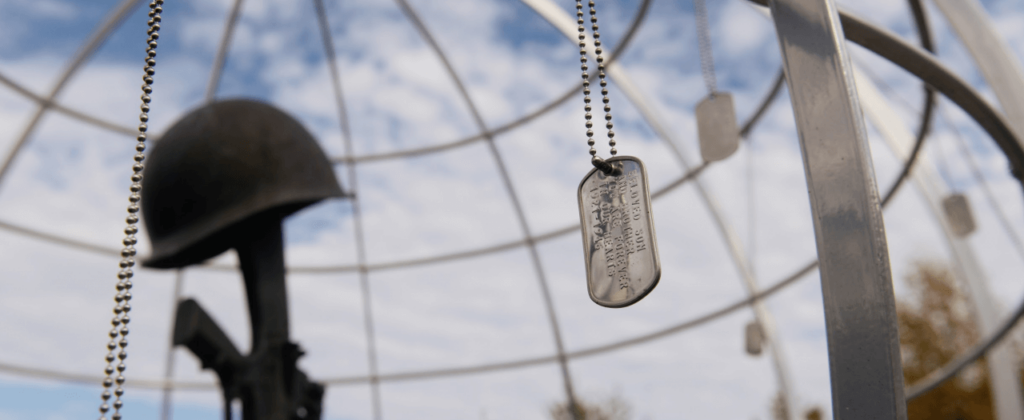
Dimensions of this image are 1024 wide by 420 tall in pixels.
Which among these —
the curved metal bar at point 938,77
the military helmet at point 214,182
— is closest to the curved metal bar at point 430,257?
the curved metal bar at point 938,77

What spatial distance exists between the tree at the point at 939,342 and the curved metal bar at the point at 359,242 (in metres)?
19.4

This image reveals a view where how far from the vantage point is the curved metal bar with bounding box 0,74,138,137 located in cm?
1430

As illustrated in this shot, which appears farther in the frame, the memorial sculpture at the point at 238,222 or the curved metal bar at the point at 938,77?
the memorial sculpture at the point at 238,222

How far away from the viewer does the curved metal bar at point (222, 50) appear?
52.5 feet

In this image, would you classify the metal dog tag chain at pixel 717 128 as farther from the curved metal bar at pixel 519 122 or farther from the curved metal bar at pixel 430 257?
the curved metal bar at pixel 519 122

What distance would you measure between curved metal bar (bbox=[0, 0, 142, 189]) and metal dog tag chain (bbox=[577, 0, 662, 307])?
47.8ft

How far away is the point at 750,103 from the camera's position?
15.5 meters

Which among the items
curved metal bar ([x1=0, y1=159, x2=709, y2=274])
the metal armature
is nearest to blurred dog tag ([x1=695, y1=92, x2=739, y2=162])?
the metal armature

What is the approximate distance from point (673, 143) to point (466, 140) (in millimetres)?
4589

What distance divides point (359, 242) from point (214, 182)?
11987mm

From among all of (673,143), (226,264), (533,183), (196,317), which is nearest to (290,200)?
(196,317)

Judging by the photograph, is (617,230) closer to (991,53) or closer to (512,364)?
(991,53)

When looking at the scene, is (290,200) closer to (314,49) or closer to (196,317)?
(196,317)

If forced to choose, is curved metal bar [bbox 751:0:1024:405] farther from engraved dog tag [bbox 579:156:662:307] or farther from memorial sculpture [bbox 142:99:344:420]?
memorial sculpture [bbox 142:99:344:420]
